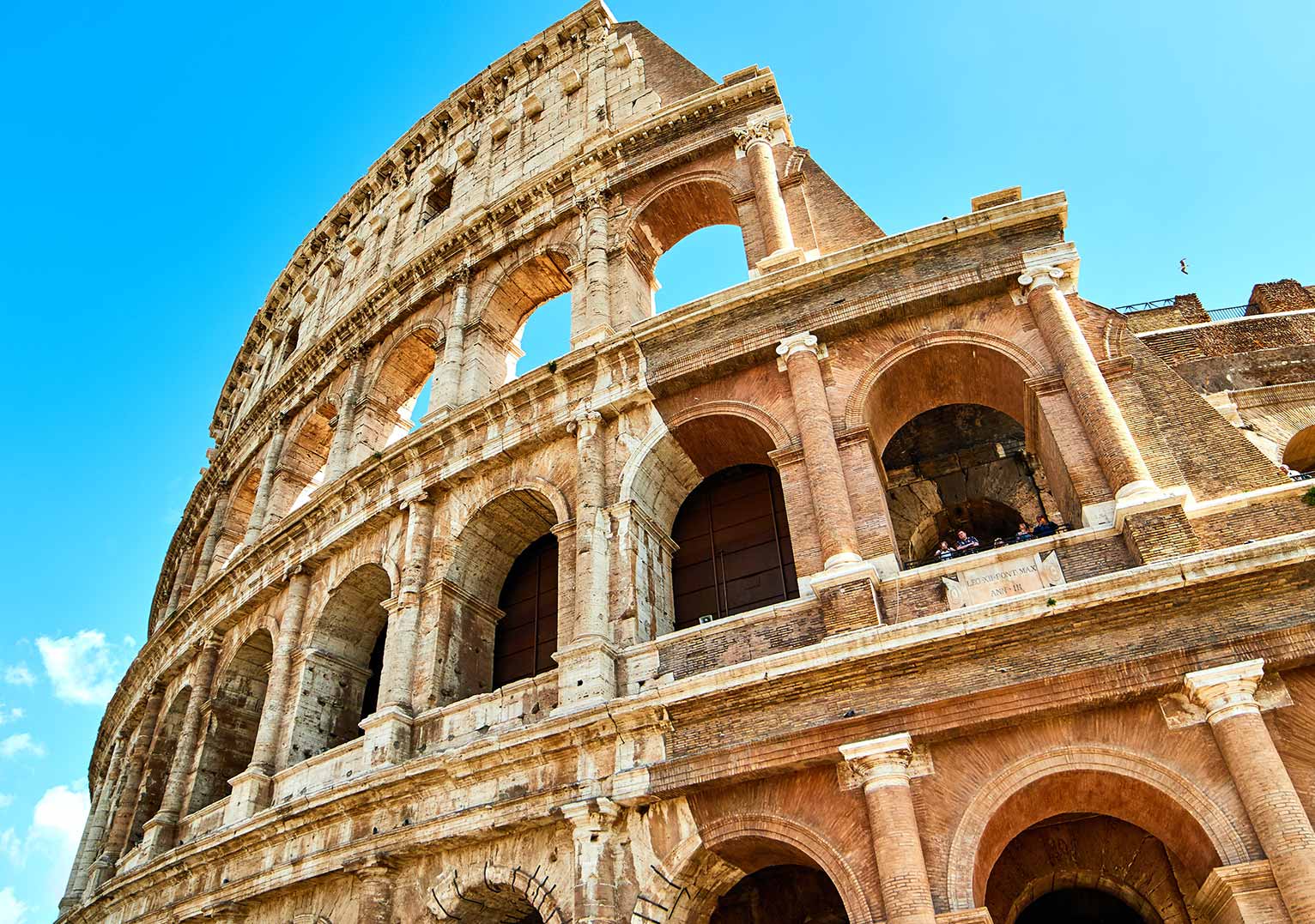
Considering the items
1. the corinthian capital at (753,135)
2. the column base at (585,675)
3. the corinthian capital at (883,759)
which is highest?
the corinthian capital at (753,135)

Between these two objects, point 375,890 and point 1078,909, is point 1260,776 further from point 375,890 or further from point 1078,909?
point 375,890

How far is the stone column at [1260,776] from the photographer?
6270mm

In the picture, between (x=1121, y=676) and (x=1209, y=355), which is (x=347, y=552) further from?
(x=1209, y=355)

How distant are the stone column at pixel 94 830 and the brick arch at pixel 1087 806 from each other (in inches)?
595

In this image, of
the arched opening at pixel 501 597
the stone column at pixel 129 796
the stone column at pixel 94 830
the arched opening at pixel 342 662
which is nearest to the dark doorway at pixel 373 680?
the arched opening at pixel 342 662

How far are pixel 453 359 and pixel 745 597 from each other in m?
6.33

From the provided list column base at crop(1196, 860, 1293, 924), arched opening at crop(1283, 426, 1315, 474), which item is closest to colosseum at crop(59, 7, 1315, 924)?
column base at crop(1196, 860, 1293, 924)

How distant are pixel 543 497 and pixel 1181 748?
7.43 m

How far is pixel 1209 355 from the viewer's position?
15.1 metres

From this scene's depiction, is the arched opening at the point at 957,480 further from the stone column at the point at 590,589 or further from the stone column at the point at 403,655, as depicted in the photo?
the stone column at the point at 403,655

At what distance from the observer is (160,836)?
1300 cm

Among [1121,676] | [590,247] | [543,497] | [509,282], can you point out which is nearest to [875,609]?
[1121,676]

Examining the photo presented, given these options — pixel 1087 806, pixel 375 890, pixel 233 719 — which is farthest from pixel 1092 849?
pixel 233 719

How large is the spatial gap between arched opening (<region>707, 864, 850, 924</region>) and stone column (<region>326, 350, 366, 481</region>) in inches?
342
